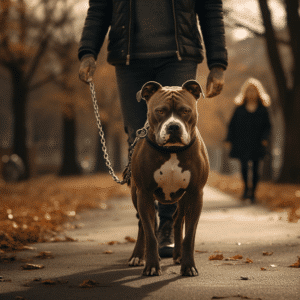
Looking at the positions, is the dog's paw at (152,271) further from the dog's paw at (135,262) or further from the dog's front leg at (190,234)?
the dog's paw at (135,262)

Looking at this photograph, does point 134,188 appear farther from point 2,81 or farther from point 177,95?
point 2,81

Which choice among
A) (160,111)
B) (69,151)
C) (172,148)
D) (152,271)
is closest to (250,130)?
(172,148)

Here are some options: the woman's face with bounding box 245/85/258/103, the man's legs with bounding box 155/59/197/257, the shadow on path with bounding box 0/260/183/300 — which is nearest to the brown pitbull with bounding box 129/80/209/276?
the shadow on path with bounding box 0/260/183/300

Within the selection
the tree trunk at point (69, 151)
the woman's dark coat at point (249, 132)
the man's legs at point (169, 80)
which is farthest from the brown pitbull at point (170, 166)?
the tree trunk at point (69, 151)

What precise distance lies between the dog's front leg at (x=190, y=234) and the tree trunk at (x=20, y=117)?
16.6 meters

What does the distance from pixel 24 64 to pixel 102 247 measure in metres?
15.1

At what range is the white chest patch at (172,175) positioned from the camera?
3.68 m

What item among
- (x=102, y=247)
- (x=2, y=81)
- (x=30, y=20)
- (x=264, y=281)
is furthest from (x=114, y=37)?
(x=2, y=81)

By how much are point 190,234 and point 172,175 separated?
0.44 metres

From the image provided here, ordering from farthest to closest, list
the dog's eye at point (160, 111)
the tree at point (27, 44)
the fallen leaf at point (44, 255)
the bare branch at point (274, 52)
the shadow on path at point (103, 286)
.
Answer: the tree at point (27, 44)
the bare branch at point (274, 52)
the fallen leaf at point (44, 255)
the dog's eye at point (160, 111)
the shadow on path at point (103, 286)

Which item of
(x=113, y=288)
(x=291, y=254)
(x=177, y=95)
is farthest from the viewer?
(x=291, y=254)

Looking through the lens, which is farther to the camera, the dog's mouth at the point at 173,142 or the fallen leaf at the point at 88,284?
the dog's mouth at the point at 173,142

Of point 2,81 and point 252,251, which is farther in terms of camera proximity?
point 2,81

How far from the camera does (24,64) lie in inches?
748
